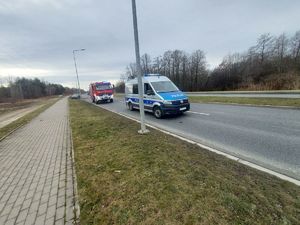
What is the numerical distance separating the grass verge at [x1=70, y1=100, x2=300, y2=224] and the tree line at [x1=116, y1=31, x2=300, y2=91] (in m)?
26.2

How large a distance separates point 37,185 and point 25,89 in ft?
363

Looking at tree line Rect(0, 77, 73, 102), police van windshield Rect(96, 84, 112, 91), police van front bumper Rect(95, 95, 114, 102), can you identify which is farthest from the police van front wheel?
tree line Rect(0, 77, 73, 102)

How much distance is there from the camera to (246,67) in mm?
42406

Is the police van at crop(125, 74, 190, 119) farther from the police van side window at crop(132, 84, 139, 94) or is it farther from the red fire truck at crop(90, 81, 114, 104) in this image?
the red fire truck at crop(90, 81, 114, 104)

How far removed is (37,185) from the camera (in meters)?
3.65

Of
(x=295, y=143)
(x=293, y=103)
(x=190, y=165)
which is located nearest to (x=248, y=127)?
(x=295, y=143)

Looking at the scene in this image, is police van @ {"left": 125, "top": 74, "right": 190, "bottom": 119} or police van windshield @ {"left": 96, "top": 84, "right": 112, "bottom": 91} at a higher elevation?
police van windshield @ {"left": 96, "top": 84, "right": 112, "bottom": 91}

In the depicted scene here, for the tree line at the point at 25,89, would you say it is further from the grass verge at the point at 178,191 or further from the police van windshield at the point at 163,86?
the grass verge at the point at 178,191

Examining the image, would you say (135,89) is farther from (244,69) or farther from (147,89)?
(244,69)

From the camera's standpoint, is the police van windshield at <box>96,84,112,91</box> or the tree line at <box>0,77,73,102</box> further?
the tree line at <box>0,77,73,102</box>

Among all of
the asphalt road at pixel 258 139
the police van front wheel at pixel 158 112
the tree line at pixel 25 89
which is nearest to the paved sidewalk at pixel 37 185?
the asphalt road at pixel 258 139

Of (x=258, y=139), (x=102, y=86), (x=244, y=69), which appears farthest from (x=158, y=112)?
(x=244, y=69)

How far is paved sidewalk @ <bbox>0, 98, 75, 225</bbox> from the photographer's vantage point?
8.98 feet

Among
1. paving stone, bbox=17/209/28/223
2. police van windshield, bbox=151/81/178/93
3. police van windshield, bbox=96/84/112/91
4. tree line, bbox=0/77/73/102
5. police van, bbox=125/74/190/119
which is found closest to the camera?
paving stone, bbox=17/209/28/223
